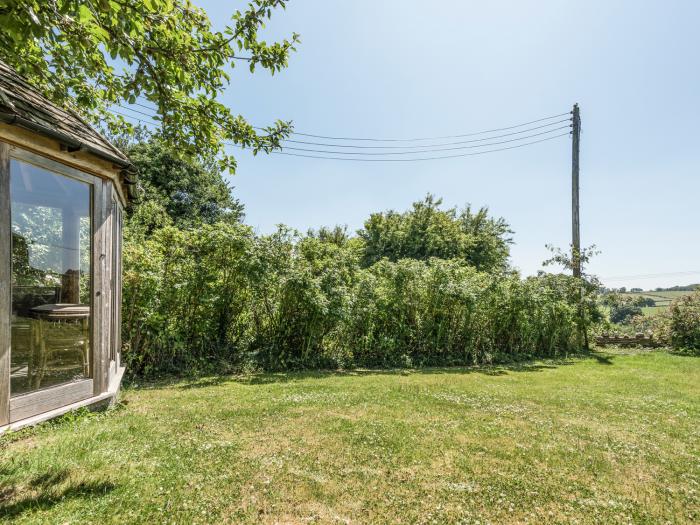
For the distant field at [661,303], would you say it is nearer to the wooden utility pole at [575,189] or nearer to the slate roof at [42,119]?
the wooden utility pole at [575,189]

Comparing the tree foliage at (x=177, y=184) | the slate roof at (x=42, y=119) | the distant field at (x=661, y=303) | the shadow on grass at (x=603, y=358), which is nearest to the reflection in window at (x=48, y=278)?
the slate roof at (x=42, y=119)

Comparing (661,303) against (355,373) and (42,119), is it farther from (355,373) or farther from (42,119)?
(42,119)

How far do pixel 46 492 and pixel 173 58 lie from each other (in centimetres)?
384

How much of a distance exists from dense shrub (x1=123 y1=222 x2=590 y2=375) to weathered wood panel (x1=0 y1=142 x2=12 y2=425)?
3.60 m

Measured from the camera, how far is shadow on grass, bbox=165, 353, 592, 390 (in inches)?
264

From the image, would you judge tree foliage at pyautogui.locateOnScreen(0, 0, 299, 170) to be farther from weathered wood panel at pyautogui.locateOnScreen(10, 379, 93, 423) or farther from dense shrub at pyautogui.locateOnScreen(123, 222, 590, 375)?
dense shrub at pyautogui.locateOnScreen(123, 222, 590, 375)

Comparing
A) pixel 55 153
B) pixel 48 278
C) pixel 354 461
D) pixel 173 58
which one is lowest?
pixel 354 461

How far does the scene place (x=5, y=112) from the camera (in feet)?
9.55

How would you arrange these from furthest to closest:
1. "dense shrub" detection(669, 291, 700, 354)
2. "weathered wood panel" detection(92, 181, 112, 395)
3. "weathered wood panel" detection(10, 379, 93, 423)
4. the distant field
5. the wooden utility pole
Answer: the distant field, the wooden utility pole, "dense shrub" detection(669, 291, 700, 354), "weathered wood panel" detection(92, 181, 112, 395), "weathered wood panel" detection(10, 379, 93, 423)

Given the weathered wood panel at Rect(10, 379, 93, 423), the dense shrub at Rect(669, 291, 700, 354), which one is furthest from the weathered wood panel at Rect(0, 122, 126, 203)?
the dense shrub at Rect(669, 291, 700, 354)

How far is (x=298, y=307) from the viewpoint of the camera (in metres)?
8.52

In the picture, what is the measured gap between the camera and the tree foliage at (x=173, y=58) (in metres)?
3.09

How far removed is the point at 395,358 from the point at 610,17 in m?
10.6

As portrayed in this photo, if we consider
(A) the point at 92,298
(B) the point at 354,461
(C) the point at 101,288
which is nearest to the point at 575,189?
(B) the point at 354,461
